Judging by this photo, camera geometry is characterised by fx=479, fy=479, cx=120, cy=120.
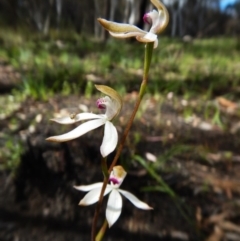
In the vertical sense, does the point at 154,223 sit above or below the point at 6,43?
above

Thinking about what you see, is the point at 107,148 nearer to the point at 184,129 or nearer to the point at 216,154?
the point at 216,154

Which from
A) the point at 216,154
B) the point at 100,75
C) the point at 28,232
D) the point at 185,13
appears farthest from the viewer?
the point at 185,13

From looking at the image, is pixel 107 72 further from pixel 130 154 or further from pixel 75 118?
pixel 75 118

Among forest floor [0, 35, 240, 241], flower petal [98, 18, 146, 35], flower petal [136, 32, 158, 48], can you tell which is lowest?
forest floor [0, 35, 240, 241]

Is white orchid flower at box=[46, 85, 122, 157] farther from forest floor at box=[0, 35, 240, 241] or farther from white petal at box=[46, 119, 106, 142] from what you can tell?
forest floor at box=[0, 35, 240, 241]

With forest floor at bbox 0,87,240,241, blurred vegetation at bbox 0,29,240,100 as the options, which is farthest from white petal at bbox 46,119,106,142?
blurred vegetation at bbox 0,29,240,100

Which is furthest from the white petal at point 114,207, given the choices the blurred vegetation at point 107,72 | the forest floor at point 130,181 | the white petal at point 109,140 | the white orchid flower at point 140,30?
the blurred vegetation at point 107,72

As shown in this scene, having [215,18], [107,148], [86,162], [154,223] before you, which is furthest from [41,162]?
[215,18]

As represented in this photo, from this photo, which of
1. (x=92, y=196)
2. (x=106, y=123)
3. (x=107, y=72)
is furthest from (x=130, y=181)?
(x=107, y=72)
